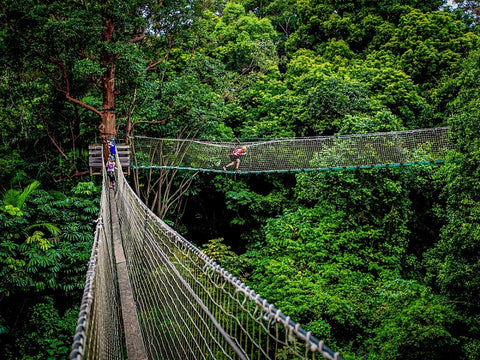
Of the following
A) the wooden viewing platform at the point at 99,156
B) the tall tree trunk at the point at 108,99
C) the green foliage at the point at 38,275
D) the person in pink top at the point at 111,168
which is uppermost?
the tall tree trunk at the point at 108,99

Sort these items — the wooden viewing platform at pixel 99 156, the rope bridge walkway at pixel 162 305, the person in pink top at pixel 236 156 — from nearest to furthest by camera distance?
the rope bridge walkway at pixel 162 305 → the wooden viewing platform at pixel 99 156 → the person in pink top at pixel 236 156

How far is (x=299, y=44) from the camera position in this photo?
47.1 ft

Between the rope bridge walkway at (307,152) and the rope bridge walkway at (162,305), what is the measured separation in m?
4.04

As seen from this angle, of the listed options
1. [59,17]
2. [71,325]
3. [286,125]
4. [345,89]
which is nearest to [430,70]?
[345,89]

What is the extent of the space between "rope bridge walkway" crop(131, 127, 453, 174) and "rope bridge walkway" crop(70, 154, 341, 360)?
13.2 ft

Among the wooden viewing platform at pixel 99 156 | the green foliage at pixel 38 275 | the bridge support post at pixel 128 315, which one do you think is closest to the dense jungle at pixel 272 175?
the green foliage at pixel 38 275

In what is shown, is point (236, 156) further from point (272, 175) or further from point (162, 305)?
point (162, 305)

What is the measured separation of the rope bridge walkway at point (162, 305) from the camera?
109 cm

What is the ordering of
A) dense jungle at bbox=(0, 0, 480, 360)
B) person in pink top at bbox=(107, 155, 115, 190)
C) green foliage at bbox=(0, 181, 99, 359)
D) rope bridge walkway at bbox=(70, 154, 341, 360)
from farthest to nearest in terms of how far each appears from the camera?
A: 1. person in pink top at bbox=(107, 155, 115, 190)
2. dense jungle at bbox=(0, 0, 480, 360)
3. green foliage at bbox=(0, 181, 99, 359)
4. rope bridge walkway at bbox=(70, 154, 341, 360)

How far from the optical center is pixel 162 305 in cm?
283

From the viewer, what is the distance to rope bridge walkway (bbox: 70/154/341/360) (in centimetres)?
109

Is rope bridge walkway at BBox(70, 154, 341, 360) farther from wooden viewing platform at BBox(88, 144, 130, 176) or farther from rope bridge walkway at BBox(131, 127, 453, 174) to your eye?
rope bridge walkway at BBox(131, 127, 453, 174)

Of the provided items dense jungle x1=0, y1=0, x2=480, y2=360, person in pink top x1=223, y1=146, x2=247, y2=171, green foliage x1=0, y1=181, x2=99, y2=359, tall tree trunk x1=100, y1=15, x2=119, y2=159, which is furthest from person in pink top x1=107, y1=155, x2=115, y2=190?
person in pink top x1=223, y1=146, x2=247, y2=171

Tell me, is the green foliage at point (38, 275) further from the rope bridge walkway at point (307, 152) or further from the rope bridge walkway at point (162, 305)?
the rope bridge walkway at point (307, 152)
